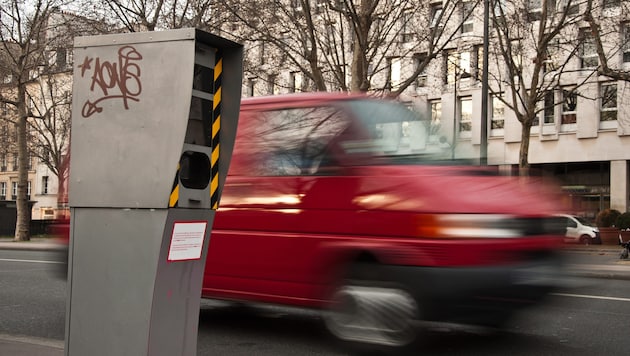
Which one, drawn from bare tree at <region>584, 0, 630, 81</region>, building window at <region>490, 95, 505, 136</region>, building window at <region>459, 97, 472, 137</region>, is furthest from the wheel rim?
building window at <region>459, 97, 472, 137</region>

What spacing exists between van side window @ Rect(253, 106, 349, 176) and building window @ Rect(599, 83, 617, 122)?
3247 centimetres

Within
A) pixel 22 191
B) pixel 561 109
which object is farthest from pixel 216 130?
pixel 561 109

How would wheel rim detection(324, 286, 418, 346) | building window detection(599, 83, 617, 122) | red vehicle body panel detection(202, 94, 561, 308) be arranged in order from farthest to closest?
building window detection(599, 83, 617, 122)
wheel rim detection(324, 286, 418, 346)
red vehicle body panel detection(202, 94, 561, 308)

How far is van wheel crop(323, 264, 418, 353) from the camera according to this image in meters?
5.50

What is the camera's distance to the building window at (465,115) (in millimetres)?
40594

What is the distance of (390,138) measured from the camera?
19.9ft

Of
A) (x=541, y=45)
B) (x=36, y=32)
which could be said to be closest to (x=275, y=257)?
(x=541, y=45)

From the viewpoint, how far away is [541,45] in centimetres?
2536

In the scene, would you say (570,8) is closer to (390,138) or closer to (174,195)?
(390,138)

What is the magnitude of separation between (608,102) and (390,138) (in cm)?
3361

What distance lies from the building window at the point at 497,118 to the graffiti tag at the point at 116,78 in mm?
38192

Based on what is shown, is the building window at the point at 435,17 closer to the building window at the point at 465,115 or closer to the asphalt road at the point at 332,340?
the building window at the point at 465,115

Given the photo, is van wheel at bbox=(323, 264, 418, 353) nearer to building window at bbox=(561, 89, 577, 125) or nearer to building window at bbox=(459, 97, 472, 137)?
building window at bbox=(561, 89, 577, 125)

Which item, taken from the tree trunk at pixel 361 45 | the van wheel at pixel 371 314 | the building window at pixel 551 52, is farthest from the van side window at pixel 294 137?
the building window at pixel 551 52
